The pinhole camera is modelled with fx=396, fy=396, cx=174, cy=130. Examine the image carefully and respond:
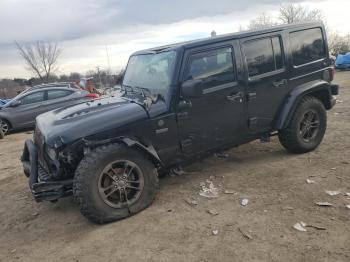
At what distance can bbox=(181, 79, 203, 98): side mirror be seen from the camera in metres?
4.73

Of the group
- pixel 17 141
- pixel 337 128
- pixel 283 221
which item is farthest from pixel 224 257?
pixel 17 141

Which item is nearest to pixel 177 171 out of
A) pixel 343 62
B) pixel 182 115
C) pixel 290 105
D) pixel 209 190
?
pixel 209 190

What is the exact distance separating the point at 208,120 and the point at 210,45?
1.00 meters

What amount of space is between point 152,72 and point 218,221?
2315 mm

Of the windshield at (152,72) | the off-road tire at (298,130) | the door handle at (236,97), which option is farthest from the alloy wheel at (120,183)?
the off-road tire at (298,130)

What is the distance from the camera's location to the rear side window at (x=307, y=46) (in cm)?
604

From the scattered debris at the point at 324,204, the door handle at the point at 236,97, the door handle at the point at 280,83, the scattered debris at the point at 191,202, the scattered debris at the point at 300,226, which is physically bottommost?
the scattered debris at the point at 300,226

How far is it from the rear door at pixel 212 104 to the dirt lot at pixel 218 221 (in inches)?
25.3

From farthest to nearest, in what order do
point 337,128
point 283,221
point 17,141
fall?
point 17,141 < point 337,128 < point 283,221

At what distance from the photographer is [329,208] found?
429 centimetres

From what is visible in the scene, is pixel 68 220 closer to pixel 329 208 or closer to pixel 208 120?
pixel 208 120

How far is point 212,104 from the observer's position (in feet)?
17.2

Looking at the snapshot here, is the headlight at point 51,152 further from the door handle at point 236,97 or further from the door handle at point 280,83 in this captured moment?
the door handle at point 280,83

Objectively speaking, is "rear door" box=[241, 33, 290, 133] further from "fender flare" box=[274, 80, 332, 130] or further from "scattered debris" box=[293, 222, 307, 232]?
"scattered debris" box=[293, 222, 307, 232]
